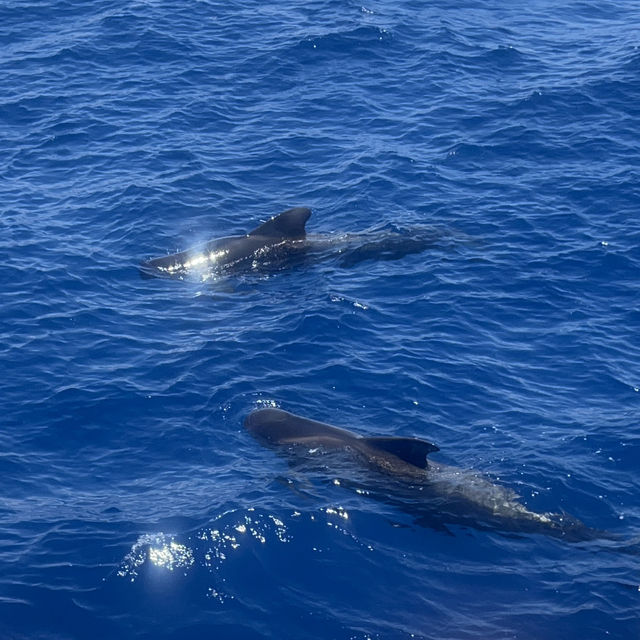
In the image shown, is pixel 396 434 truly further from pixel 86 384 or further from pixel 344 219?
pixel 344 219

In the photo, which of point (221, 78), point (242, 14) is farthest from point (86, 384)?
point (242, 14)

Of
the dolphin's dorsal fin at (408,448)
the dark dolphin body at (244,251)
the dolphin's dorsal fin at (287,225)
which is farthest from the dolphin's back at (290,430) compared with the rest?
the dolphin's dorsal fin at (287,225)

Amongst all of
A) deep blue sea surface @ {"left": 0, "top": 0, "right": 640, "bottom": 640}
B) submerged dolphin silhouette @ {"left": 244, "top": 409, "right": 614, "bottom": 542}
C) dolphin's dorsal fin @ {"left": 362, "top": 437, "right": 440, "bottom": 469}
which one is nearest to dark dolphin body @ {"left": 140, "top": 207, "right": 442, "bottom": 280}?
deep blue sea surface @ {"left": 0, "top": 0, "right": 640, "bottom": 640}

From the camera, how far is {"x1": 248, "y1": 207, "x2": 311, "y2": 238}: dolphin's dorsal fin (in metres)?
29.9

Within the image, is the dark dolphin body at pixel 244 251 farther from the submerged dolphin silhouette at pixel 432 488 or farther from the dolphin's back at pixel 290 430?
the submerged dolphin silhouette at pixel 432 488

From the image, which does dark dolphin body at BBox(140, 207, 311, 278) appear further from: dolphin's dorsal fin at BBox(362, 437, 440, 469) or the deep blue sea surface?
dolphin's dorsal fin at BBox(362, 437, 440, 469)

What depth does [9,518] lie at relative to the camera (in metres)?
20.7

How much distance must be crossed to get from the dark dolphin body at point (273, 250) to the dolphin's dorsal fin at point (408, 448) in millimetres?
9592

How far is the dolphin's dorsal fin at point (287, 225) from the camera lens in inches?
1179

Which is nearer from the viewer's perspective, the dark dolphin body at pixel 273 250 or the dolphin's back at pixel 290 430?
the dolphin's back at pixel 290 430

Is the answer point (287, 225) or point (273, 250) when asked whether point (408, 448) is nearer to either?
point (273, 250)

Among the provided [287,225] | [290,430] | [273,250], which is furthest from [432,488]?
[287,225]

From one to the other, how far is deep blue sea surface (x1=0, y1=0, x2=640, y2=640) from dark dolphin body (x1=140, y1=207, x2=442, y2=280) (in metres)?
0.52

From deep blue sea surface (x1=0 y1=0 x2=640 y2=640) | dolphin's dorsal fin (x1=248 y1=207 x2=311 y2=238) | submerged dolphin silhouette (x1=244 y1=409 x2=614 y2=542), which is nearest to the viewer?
deep blue sea surface (x1=0 y1=0 x2=640 y2=640)
